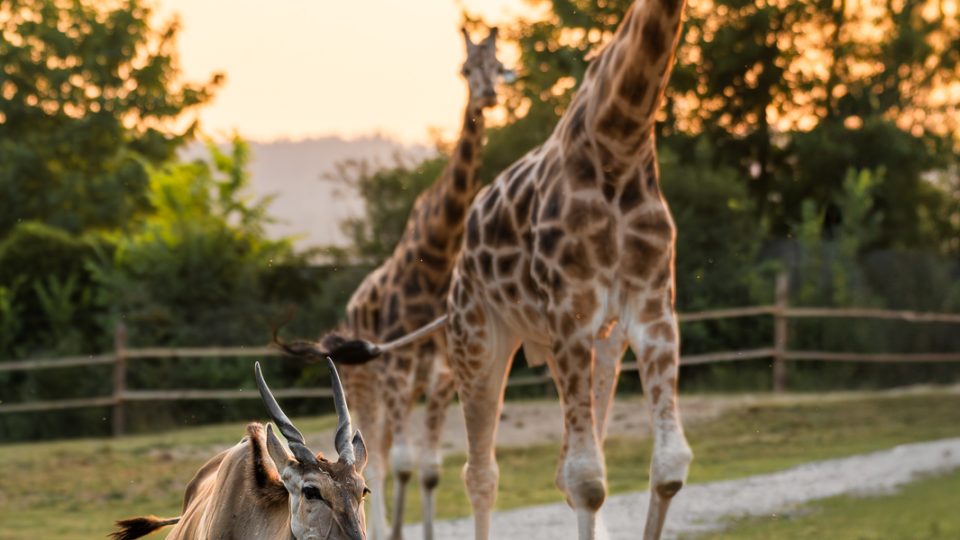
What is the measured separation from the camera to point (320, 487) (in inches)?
156

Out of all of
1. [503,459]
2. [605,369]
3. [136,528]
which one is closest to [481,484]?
[605,369]

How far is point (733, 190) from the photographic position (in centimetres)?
2516

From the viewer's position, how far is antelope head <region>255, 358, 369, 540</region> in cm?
394

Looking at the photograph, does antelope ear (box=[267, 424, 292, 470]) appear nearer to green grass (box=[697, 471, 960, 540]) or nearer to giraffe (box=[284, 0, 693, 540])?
giraffe (box=[284, 0, 693, 540])

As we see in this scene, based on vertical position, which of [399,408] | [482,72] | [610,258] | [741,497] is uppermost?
[482,72]

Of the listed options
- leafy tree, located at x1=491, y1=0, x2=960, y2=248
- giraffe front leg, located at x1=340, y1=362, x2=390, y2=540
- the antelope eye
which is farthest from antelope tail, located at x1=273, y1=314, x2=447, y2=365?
leafy tree, located at x1=491, y1=0, x2=960, y2=248

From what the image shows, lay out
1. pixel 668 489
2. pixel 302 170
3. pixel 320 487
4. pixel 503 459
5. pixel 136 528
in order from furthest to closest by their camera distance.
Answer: pixel 302 170 → pixel 503 459 → pixel 668 489 → pixel 136 528 → pixel 320 487

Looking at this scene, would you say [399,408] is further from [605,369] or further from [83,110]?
[83,110]

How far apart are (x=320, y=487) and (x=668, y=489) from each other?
264 centimetres

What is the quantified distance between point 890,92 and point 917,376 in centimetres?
832

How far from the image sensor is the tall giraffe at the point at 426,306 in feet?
30.7

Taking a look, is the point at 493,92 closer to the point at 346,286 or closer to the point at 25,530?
the point at 25,530

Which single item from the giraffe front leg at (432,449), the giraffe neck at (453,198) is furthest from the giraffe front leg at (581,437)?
the giraffe neck at (453,198)

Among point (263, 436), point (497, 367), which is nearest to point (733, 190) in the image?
point (497, 367)
